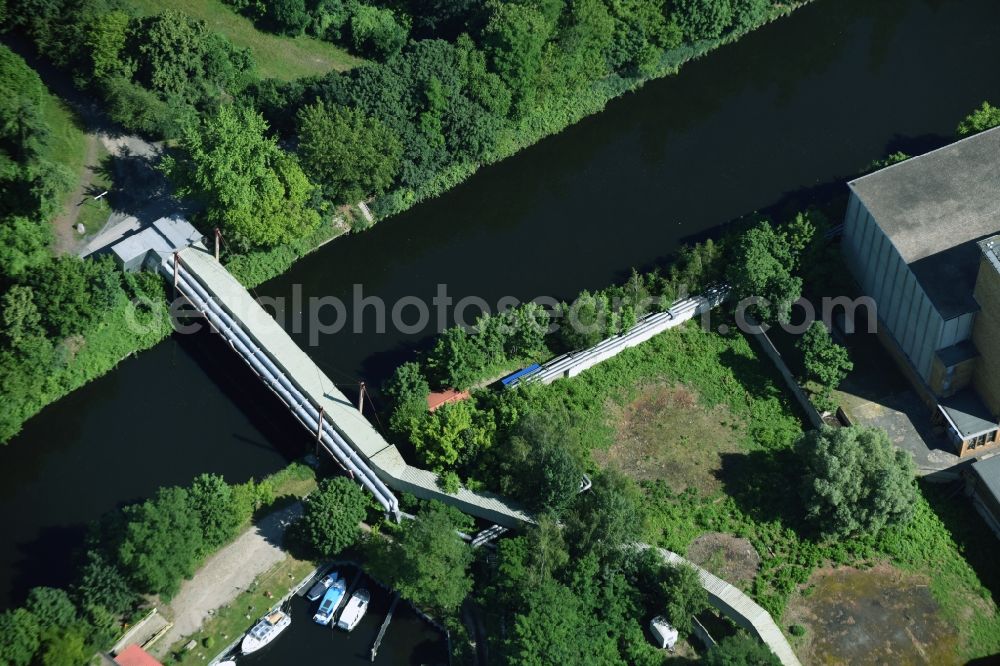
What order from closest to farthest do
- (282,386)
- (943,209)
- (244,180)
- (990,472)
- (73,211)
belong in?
(990,472), (282,386), (943,209), (244,180), (73,211)

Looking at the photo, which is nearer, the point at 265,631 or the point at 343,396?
the point at 265,631

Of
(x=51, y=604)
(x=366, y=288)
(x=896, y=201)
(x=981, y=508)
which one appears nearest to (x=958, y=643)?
(x=981, y=508)

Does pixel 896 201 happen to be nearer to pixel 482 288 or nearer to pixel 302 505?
pixel 482 288

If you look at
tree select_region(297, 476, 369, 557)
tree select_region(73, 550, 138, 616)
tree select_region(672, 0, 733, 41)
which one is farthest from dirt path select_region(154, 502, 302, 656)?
tree select_region(672, 0, 733, 41)

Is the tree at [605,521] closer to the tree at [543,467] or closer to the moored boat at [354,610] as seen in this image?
the tree at [543,467]

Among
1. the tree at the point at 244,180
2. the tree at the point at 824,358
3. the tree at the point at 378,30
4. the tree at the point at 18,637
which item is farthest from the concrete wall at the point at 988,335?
the tree at the point at 18,637

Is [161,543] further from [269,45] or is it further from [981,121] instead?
[981,121]

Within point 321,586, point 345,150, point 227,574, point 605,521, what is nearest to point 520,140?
point 345,150

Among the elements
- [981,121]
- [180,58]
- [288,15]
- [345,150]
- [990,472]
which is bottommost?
Answer: [990,472]
